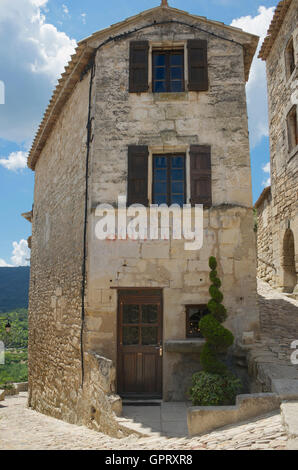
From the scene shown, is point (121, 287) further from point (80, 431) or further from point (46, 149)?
point (46, 149)

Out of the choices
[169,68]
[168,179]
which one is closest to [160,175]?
[168,179]

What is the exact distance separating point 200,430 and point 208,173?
4.82 meters

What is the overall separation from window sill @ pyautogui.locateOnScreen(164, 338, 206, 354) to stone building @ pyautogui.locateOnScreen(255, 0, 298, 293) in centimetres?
606

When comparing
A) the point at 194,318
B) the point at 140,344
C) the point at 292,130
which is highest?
the point at 292,130

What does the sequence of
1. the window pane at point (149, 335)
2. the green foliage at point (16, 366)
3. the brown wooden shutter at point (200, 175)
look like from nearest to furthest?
the window pane at point (149, 335)
the brown wooden shutter at point (200, 175)
the green foliage at point (16, 366)

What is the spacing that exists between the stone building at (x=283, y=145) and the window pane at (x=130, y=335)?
651cm

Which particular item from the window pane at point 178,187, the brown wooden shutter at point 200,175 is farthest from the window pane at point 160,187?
the brown wooden shutter at point 200,175

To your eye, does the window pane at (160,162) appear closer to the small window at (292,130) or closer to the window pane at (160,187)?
the window pane at (160,187)

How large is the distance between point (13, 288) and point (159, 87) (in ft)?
206

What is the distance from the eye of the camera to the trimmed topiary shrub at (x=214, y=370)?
556cm

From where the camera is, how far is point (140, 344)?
7.28 metres

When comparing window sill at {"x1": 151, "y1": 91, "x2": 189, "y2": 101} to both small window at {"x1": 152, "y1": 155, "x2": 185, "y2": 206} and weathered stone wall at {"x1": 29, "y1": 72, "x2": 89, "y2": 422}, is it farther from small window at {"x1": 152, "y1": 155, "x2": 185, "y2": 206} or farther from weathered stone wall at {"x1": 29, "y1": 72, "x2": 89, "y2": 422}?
weathered stone wall at {"x1": 29, "y1": 72, "x2": 89, "y2": 422}

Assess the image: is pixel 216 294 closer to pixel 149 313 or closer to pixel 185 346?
pixel 185 346

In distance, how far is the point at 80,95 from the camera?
30.4 ft
